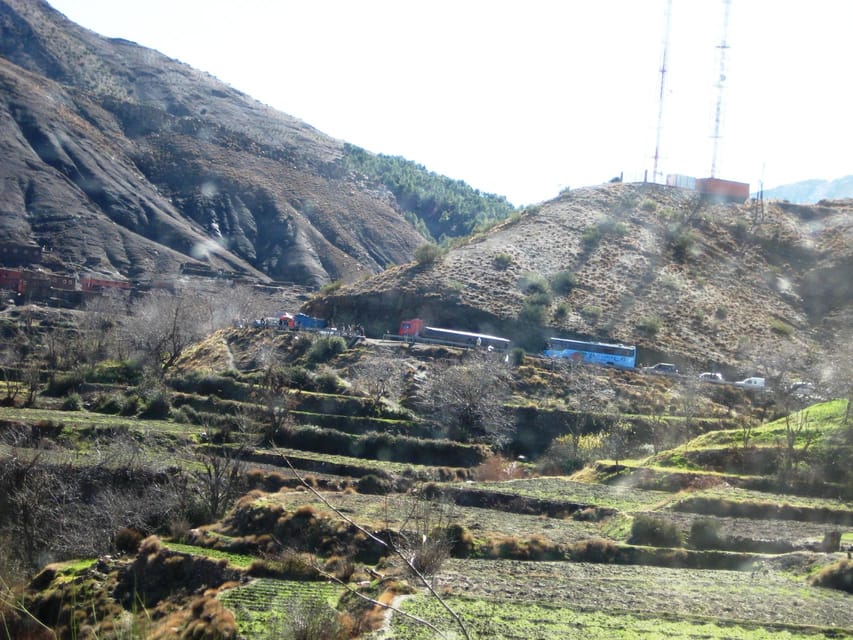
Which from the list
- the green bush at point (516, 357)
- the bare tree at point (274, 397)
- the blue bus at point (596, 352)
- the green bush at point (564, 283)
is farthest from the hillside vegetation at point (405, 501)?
the green bush at point (564, 283)

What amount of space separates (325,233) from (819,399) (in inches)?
2794

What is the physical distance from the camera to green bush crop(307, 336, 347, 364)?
4916 centimetres

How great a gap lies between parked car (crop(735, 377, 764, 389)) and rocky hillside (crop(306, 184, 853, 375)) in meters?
3.36

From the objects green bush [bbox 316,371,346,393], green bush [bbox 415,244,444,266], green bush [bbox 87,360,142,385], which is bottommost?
green bush [bbox 87,360,142,385]

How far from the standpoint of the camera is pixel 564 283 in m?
60.6

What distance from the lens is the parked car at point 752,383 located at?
48.9 meters

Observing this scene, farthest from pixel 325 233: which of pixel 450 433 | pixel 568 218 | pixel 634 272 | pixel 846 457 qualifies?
pixel 846 457

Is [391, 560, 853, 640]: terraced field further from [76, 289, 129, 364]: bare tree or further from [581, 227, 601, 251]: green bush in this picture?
[581, 227, 601, 251]: green bush

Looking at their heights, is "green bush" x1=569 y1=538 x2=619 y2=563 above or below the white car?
below

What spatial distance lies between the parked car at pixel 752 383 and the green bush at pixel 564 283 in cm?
1335

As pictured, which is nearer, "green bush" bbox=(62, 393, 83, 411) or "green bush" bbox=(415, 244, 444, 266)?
"green bush" bbox=(62, 393, 83, 411)

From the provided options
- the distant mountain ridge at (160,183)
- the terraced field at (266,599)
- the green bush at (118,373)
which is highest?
the distant mountain ridge at (160,183)

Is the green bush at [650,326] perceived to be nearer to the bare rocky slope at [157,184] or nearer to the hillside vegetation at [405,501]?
the hillside vegetation at [405,501]

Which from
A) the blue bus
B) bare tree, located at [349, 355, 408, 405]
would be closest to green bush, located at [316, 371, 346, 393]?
bare tree, located at [349, 355, 408, 405]
